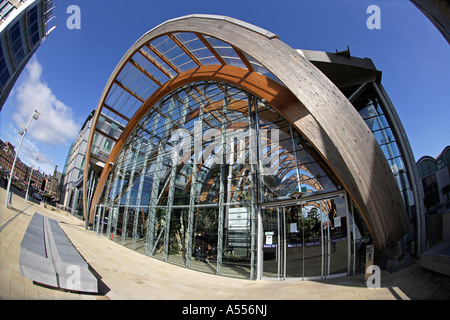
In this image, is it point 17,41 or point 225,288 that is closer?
point 225,288

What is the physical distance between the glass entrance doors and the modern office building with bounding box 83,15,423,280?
4cm

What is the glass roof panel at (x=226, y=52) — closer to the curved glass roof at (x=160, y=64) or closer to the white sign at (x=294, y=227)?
the curved glass roof at (x=160, y=64)

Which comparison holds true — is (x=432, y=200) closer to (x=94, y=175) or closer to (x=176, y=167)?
(x=176, y=167)

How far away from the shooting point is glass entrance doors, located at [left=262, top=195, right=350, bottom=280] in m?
7.17

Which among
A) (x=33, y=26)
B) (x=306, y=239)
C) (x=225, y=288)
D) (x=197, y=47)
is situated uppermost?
(x=33, y=26)

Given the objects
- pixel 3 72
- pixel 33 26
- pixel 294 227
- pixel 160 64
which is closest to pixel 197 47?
pixel 160 64

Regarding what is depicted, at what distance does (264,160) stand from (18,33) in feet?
97.5

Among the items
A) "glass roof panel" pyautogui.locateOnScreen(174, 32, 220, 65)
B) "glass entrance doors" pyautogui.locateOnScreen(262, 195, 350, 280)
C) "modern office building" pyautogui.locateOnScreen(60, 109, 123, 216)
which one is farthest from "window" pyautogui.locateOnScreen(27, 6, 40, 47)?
"glass entrance doors" pyautogui.locateOnScreen(262, 195, 350, 280)

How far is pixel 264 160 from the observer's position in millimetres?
9469

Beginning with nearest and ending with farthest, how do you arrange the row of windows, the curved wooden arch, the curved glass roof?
the curved wooden arch → the curved glass roof → the row of windows

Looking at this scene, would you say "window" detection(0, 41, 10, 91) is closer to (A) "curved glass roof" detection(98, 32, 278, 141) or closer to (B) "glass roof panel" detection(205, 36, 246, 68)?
(A) "curved glass roof" detection(98, 32, 278, 141)

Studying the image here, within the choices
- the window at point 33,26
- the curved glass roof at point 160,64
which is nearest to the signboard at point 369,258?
the curved glass roof at point 160,64

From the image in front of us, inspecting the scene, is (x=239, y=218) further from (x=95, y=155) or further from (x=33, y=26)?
(x=33, y=26)

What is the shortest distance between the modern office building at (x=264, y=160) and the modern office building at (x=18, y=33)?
443 inches
